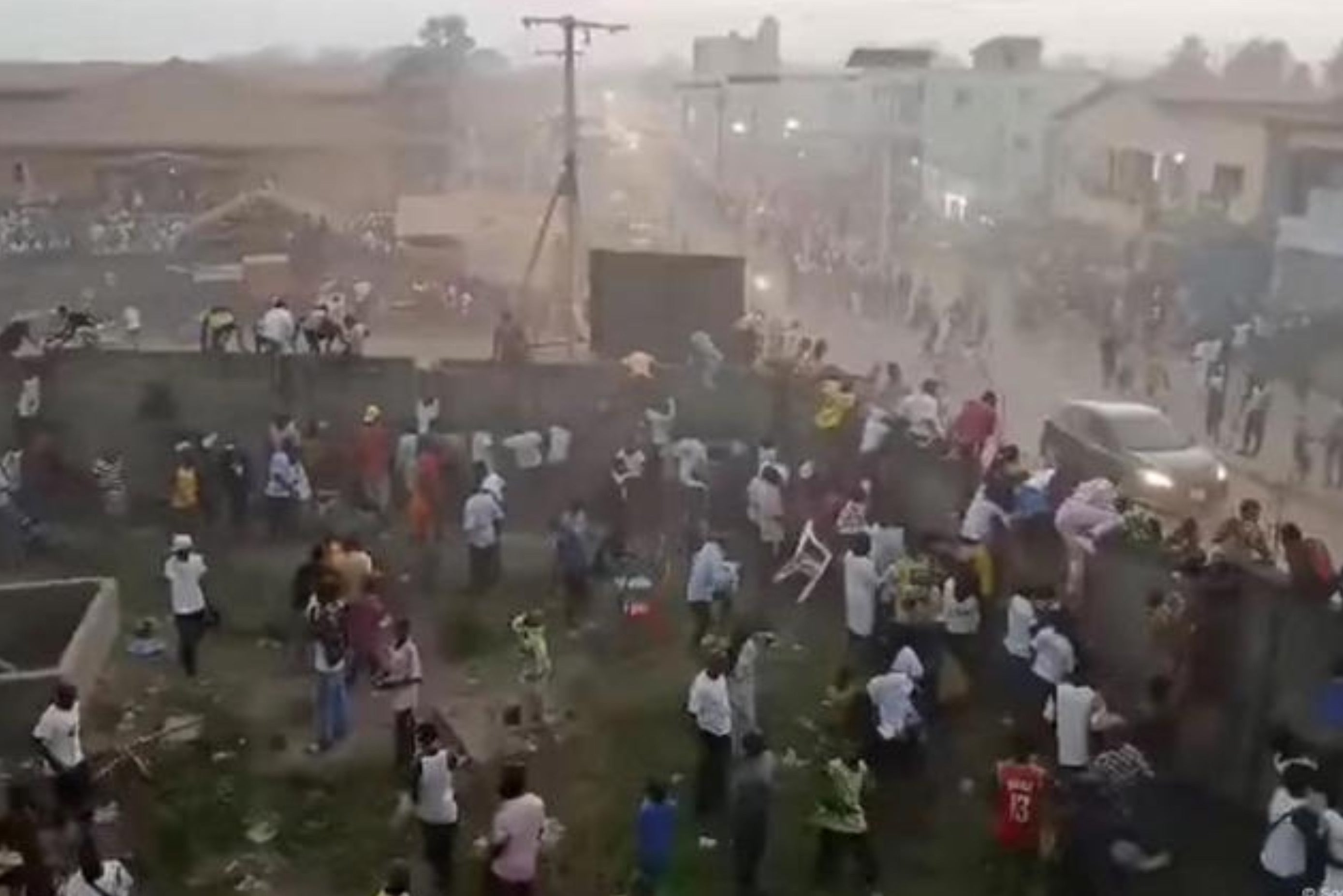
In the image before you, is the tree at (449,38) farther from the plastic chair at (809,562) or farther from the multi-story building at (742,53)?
the plastic chair at (809,562)

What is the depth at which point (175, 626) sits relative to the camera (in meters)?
14.2

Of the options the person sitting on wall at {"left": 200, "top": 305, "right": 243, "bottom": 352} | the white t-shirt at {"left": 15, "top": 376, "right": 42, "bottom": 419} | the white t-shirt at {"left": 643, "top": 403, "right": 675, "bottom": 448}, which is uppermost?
the person sitting on wall at {"left": 200, "top": 305, "right": 243, "bottom": 352}

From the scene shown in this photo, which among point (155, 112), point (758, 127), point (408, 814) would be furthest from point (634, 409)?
point (758, 127)

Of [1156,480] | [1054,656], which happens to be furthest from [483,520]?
[1156,480]

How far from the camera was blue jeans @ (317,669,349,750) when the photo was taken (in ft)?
39.9

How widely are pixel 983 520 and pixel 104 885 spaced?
752 centimetres

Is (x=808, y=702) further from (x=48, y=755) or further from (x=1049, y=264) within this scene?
(x=1049, y=264)

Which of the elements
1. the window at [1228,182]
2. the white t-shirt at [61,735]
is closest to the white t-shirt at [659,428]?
the white t-shirt at [61,735]

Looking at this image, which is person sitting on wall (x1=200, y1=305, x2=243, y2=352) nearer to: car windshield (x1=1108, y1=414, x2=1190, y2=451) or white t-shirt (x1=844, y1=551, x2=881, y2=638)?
white t-shirt (x1=844, y1=551, x2=881, y2=638)

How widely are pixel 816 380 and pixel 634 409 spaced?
2.20 metres

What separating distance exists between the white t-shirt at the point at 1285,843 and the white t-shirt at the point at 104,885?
6042 mm

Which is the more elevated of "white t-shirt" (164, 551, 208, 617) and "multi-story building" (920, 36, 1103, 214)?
"multi-story building" (920, 36, 1103, 214)

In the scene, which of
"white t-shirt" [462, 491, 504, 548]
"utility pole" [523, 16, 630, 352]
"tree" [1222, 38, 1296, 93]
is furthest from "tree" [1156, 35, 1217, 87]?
"white t-shirt" [462, 491, 504, 548]

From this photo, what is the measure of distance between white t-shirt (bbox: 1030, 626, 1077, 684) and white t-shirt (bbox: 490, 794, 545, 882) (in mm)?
4026
